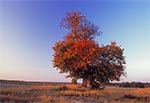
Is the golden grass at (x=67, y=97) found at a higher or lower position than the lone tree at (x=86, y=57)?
lower

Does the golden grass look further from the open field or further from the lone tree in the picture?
the lone tree

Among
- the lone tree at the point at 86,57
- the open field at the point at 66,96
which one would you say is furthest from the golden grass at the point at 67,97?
the lone tree at the point at 86,57

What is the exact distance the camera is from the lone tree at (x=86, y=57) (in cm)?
3409

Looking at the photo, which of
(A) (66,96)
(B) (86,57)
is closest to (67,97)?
(A) (66,96)

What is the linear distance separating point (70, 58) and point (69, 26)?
4429mm

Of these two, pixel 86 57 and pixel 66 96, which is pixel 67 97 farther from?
pixel 86 57

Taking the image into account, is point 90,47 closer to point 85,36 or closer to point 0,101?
point 85,36

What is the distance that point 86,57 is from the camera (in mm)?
33906

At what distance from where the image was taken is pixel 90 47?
33875mm

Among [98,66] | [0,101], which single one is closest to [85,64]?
[98,66]

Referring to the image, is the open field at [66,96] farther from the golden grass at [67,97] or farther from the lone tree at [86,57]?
the lone tree at [86,57]

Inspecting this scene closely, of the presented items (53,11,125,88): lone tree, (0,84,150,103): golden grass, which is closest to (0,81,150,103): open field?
(0,84,150,103): golden grass

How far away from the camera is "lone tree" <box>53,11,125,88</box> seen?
112 feet

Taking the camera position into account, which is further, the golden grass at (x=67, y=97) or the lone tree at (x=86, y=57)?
the lone tree at (x=86, y=57)
